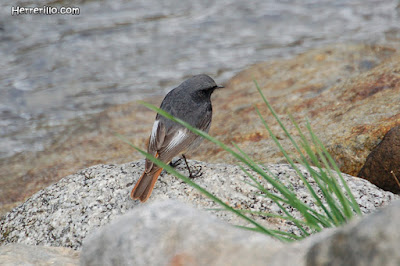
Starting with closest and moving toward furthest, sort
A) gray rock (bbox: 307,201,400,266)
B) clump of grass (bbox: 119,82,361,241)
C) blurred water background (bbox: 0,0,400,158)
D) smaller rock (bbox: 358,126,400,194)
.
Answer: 1. gray rock (bbox: 307,201,400,266)
2. clump of grass (bbox: 119,82,361,241)
3. smaller rock (bbox: 358,126,400,194)
4. blurred water background (bbox: 0,0,400,158)

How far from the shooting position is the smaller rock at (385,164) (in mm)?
3812

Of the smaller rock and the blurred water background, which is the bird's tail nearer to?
the smaller rock

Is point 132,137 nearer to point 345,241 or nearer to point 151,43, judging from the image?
point 151,43

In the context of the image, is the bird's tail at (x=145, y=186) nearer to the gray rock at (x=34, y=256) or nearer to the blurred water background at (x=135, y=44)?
the gray rock at (x=34, y=256)

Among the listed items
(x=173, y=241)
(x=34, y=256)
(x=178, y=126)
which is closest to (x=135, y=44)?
(x=178, y=126)

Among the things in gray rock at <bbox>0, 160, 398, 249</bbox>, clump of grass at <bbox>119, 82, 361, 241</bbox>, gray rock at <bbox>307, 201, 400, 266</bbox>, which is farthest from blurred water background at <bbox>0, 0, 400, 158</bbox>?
gray rock at <bbox>307, 201, 400, 266</bbox>

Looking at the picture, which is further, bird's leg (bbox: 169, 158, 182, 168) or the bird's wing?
bird's leg (bbox: 169, 158, 182, 168)

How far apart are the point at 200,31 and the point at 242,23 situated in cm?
116

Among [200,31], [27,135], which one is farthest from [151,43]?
[27,135]

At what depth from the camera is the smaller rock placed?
3.81 metres

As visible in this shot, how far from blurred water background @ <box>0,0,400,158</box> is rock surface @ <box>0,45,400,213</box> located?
1211mm

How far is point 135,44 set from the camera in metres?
11.6

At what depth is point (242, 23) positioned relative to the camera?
12.5m

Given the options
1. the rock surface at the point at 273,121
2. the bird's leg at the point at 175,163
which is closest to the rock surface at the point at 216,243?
the bird's leg at the point at 175,163
